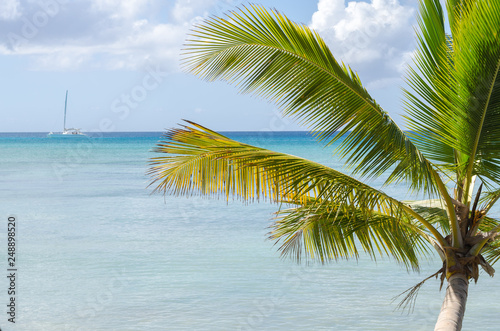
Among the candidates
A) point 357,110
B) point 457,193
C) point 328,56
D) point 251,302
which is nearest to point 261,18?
point 328,56

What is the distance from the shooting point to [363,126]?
452 centimetres

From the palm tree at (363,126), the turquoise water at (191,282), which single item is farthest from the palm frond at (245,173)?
the turquoise water at (191,282)

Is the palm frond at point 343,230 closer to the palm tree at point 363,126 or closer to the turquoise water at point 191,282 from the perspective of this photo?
the palm tree at point 363,126

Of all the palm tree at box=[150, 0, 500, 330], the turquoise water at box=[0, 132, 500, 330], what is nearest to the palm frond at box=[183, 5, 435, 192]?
the palm tree at box=[150, 0, 500, 330]

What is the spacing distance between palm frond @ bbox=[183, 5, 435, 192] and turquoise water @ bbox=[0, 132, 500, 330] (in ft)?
13.0

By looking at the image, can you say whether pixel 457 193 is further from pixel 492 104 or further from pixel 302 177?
pixel 302 177

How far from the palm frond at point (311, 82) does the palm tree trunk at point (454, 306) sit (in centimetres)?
78

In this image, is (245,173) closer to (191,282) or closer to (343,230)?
(343,230)

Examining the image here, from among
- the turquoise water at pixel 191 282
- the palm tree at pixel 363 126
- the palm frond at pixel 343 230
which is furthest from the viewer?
the turquoise water at pixel 191 282

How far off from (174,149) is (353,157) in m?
1.35

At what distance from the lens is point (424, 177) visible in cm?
434

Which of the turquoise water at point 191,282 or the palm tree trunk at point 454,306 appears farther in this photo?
the turquoise water at point 191,282

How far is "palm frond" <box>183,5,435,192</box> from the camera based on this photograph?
4.48 m

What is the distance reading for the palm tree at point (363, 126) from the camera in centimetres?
427
